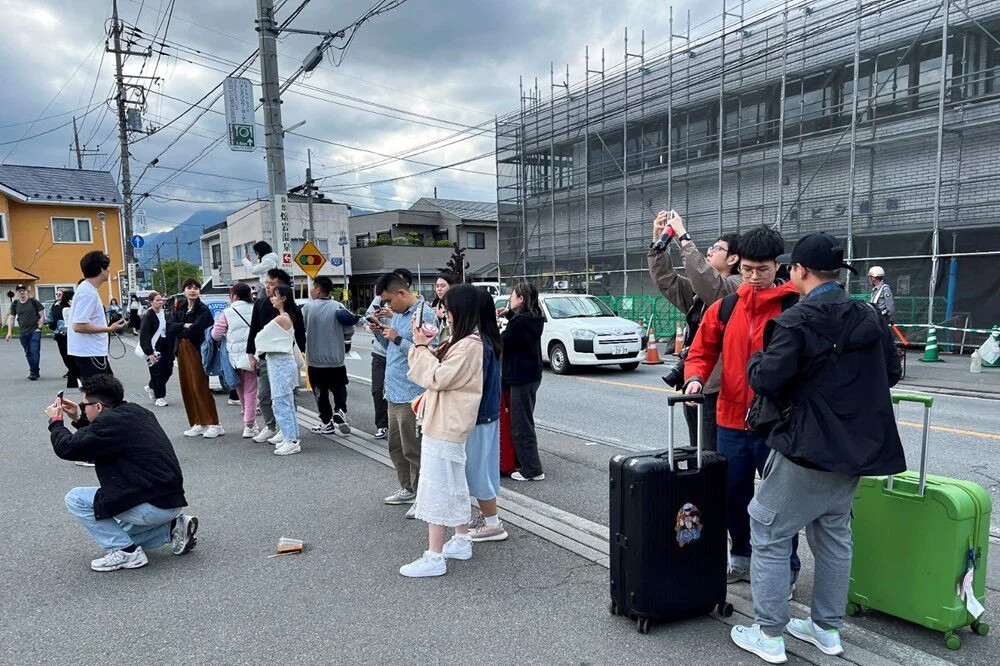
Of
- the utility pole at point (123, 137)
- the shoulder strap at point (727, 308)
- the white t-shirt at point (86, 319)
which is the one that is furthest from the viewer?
the utility pole at point (123, 137)

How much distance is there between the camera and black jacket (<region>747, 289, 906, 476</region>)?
2.69 m

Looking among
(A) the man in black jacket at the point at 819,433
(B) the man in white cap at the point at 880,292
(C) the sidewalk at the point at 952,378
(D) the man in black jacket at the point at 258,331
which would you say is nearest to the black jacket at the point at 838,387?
(A) the man in black jacket at the point at 819,433

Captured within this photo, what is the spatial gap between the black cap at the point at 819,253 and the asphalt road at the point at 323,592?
5.83 ft

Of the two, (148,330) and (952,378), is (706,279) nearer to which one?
(148,330)

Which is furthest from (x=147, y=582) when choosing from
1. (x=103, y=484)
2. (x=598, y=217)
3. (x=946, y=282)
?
(x=598, y=217)

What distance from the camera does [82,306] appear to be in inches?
257

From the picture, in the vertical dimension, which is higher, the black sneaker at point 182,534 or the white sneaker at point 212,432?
the black sneaker at point 182,534

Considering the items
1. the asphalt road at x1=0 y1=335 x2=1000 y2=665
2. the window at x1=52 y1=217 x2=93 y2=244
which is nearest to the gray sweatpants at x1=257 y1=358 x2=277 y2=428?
the asphalt road at x1=0 y1=335 x2=1000 y2=665

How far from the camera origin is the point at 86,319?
6586mm

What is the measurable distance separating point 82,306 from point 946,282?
17.6 meters

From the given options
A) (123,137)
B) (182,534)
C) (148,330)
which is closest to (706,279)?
(182,534)

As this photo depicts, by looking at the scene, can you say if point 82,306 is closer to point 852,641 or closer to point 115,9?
point 852,641

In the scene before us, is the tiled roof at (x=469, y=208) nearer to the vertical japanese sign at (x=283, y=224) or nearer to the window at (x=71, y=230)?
the window at (x=71, y=230)

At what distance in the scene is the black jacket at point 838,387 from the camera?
2.69 metres
